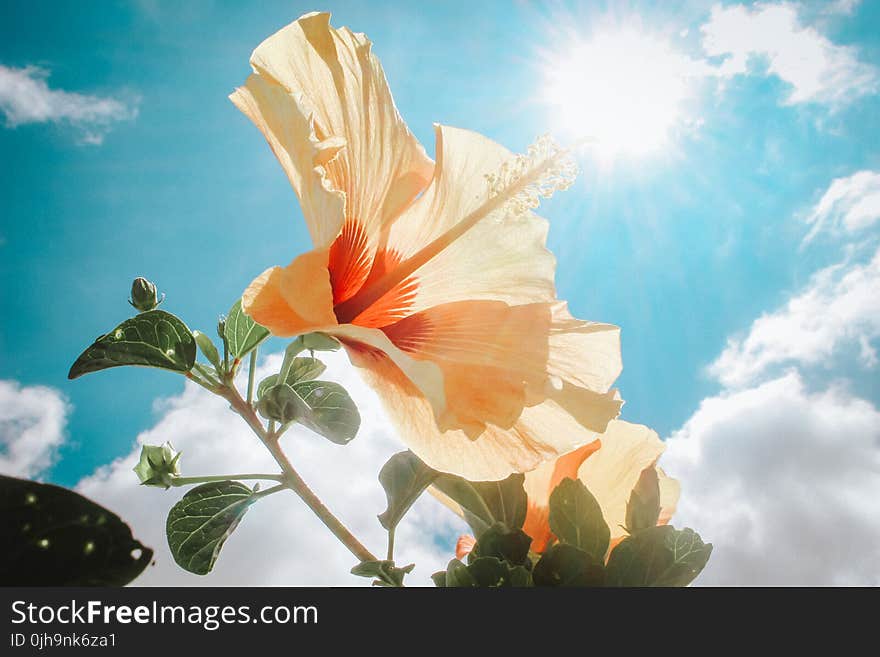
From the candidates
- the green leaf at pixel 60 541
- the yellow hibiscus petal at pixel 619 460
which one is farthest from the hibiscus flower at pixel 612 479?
the green leaf at pixel 60 541

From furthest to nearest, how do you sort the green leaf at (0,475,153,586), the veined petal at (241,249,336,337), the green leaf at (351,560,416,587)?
1. the green leaf at (351,560,416,587)
2. the veined petal at (241,249,336,337)
3. the green leaf at (0,475,153,586)

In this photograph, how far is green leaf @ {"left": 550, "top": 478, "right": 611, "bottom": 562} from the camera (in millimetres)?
741

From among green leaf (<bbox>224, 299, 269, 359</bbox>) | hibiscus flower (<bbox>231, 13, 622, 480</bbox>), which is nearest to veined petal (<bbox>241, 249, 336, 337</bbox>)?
hibiscus flower (<bbox>231, 13, 622, 480</bbox>)

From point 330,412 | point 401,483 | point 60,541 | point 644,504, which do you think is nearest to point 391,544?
point 401,483

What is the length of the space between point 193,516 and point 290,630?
0.96ft

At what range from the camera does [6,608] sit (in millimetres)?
549

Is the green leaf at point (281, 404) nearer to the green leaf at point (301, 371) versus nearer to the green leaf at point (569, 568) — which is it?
the green leaf at point (301, 371)

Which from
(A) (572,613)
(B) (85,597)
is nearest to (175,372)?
(B) (85,597)

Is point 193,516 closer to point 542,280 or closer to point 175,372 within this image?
point 175,372

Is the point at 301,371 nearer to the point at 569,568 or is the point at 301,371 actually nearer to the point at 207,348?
the point at 207,348

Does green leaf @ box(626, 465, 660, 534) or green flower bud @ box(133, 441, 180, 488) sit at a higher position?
green flower bud @ box(133, 441, 180, 488)

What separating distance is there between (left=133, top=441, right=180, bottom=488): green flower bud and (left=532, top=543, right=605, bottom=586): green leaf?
1.47ft

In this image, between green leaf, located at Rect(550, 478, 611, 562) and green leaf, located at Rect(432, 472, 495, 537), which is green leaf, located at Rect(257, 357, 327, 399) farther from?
green leaf, located at Rect(550, 478, 611, 562)

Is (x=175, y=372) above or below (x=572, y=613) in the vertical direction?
above
